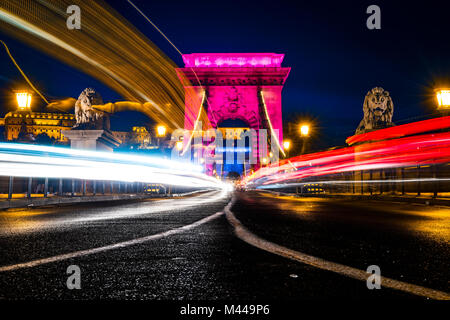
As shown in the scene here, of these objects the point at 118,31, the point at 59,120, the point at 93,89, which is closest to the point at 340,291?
the point at 93,89

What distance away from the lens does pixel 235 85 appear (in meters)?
61.8

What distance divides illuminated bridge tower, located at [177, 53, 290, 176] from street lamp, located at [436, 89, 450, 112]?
4600cm

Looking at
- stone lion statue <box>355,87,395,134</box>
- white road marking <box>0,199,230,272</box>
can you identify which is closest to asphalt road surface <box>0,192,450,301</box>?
white road marking <box>0,199,230,272</box>

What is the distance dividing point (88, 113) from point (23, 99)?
693 cm

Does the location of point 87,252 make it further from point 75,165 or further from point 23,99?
point 23,99

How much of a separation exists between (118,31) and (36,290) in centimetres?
2799

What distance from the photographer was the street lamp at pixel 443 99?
41.2 feet

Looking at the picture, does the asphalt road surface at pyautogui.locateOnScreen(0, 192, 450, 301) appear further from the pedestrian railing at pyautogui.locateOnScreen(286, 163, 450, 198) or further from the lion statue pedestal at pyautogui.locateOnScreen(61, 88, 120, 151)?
the lion statue pedestal at pyautogui.locateOnScreen(61, 88, 120, 151)

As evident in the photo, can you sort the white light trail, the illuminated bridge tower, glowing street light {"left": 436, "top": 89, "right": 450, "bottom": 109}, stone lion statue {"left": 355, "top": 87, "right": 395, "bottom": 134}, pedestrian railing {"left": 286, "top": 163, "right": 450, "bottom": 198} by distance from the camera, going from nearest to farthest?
the white light trail, glowing street light {"left": 436, "top": 89, "right": 450, "bottom": 109}, pedestrian railing {"left": 286, "top": 163, "right": 450, "bottom": 198}, stone lion statue {"left": 355, "top": 87, "right": 395, "bottom": 134}, the illuminated bridge tower

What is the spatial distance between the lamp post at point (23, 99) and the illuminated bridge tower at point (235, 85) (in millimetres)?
46438

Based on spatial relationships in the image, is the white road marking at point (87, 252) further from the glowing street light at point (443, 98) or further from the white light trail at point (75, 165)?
the glowing street light at point (443, 98)

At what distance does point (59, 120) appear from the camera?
Answer: 113 metres

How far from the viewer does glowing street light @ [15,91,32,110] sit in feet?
39.4
